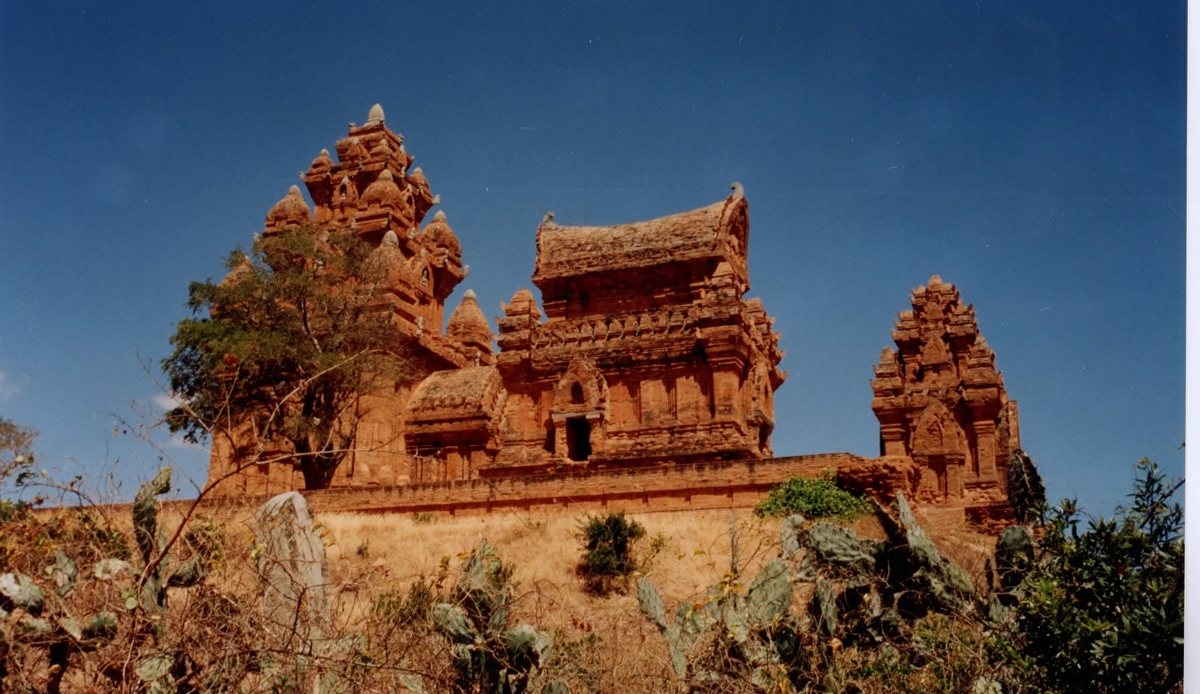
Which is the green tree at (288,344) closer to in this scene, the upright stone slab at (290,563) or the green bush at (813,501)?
the green bush at (813,501)

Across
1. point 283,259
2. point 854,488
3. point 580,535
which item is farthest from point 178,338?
point 854,488

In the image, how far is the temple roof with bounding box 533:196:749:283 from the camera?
94.3 ft

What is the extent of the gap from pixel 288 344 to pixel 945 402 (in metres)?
16.1

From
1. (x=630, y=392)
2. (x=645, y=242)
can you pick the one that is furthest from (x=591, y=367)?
(x=645, y=242)

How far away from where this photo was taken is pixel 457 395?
30547mm

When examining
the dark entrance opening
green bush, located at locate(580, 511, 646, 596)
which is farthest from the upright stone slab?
the dark entrance opening

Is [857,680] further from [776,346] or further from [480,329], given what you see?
[480,329]

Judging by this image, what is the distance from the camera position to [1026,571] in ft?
32.6

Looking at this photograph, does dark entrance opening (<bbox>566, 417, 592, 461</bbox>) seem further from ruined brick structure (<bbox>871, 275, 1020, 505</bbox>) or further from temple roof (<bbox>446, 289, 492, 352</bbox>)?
temple roof (<bbox>446, 289, 492, 352</bbox>)

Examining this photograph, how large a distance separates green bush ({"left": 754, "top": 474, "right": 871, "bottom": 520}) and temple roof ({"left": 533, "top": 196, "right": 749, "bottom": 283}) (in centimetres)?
845

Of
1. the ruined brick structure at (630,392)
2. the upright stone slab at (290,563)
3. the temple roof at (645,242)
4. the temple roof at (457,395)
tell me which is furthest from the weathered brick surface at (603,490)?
the upright stone slab at (290,563)

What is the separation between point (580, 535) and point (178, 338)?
12.7 meters

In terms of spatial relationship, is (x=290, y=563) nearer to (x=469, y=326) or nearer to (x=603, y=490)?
(x=603, y=490)

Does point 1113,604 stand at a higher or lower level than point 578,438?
lower
